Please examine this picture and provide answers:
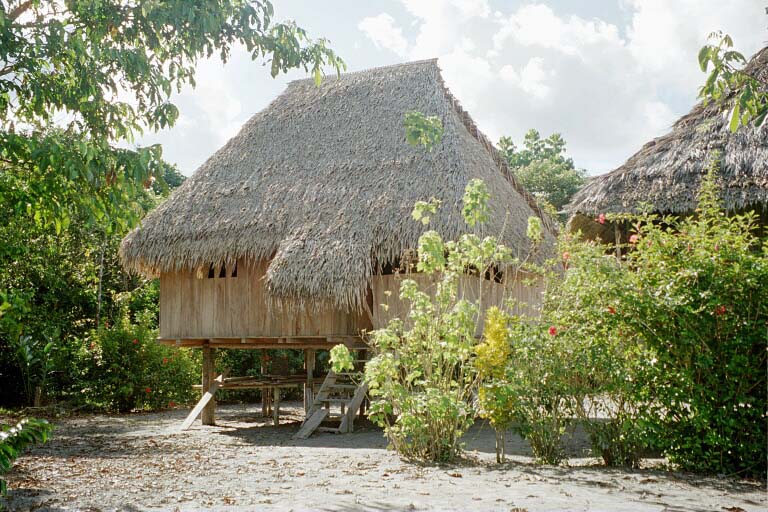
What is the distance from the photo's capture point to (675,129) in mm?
11008

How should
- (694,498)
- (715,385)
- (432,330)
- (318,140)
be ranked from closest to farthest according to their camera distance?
(694,498) → (715,385) → (432,330) → (318,140)

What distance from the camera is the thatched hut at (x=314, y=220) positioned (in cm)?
1100

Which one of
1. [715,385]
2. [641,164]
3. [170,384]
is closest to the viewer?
[715,385]

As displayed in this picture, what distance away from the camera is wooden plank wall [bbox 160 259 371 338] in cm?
1182

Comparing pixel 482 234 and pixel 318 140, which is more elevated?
pixel 318 140

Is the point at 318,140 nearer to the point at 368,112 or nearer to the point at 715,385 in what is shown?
the point at 368,112

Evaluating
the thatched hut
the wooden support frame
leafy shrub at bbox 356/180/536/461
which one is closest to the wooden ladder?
the thatched hut

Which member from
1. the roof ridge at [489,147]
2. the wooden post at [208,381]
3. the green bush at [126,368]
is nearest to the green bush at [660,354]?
the roof ridge at [489,147]

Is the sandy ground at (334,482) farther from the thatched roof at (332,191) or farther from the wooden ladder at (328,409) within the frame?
the thatched roof at (332,191)

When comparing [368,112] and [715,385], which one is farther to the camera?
[368,112]

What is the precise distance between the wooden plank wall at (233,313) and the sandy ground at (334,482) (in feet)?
7.50

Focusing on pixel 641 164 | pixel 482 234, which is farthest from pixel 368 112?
pixel 641 164

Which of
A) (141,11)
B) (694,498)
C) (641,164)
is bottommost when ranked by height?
(694,498)

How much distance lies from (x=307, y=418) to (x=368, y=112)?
18.8 feet
